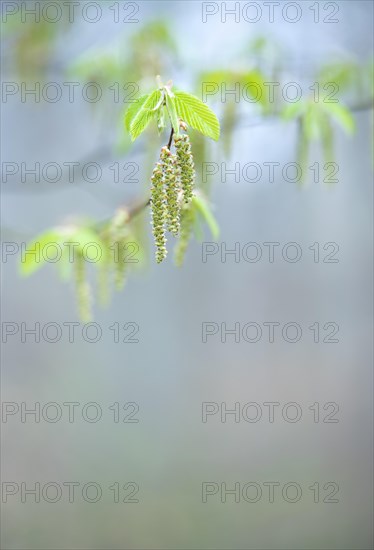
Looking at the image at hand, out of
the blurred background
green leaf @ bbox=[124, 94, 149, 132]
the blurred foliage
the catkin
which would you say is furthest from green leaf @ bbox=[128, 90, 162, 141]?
the blurred background

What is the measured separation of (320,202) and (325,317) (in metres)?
0.63

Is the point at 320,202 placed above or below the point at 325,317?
above

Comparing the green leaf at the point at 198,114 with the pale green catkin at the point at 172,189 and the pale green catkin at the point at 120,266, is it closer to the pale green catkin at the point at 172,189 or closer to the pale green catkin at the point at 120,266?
the pale green catkin at the point at 172,189

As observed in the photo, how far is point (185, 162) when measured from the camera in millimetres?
619

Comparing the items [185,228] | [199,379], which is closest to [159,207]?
[185,228]

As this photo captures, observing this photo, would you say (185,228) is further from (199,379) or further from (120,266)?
(199,379)

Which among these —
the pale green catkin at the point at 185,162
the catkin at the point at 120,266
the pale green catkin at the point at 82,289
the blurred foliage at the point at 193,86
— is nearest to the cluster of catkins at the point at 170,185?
the pale green catkin at the point at 185,162

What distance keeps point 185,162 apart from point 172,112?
2.3 inches

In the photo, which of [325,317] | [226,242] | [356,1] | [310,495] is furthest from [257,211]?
[310,495]

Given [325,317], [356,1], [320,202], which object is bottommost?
[325,317]

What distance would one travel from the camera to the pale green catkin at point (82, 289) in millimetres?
1138

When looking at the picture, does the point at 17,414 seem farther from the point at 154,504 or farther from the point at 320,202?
the point at 320,202

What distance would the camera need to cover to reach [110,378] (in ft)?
11.5

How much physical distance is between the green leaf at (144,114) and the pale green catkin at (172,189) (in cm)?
5
